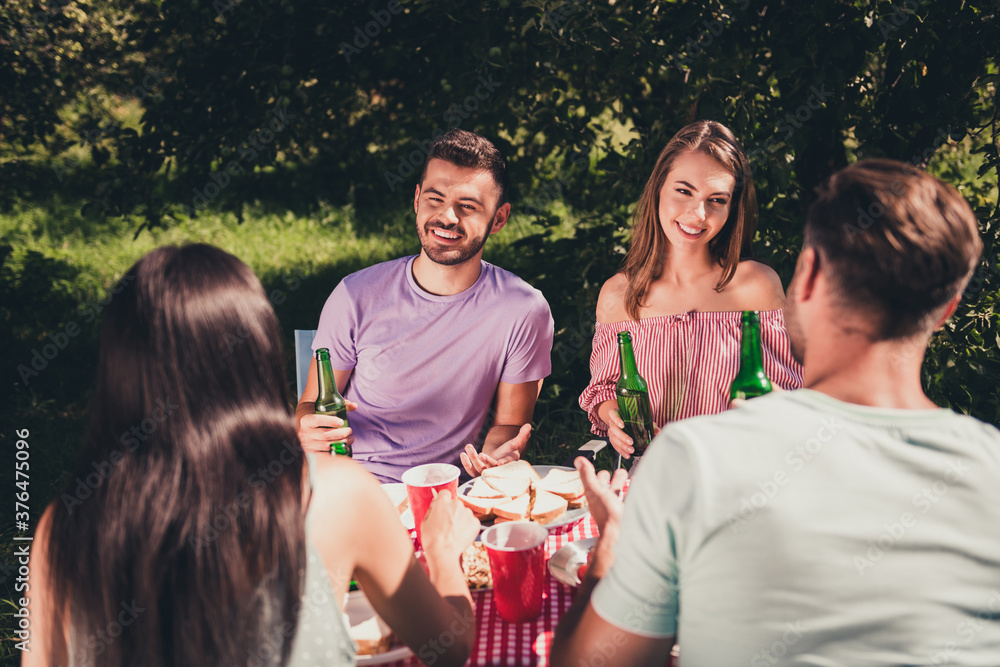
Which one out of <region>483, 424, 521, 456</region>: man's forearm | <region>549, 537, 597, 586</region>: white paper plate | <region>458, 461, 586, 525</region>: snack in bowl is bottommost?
<region>483, 424, 521, 456</region>: man's forearm

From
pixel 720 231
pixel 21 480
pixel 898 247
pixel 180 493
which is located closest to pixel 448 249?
pixel 720 231

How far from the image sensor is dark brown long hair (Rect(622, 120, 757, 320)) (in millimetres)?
2582

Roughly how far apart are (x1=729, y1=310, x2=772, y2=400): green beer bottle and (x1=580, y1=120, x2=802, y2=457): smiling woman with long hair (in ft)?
1.91

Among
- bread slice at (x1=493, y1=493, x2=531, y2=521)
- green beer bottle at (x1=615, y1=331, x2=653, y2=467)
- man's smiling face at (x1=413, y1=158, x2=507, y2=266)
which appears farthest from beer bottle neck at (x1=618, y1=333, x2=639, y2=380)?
man's smiling face at (x1=413, y1=158, x2=507, y2=266)

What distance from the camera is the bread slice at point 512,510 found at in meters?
1.85

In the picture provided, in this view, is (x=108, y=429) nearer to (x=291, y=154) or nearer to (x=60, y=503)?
(x=60, y=503)

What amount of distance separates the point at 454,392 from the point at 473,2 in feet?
7.69

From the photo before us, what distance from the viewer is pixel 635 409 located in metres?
2.38

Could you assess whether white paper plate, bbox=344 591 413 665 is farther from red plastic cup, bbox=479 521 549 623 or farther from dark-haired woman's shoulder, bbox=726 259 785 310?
dark-haired woman's shoulder, bbox=726 259 785 310

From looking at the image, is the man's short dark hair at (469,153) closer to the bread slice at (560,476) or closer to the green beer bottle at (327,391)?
the green beer bottle at (327,391)

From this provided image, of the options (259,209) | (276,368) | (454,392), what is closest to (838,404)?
(276,368)

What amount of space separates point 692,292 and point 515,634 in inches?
63.4

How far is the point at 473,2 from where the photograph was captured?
389 centimetres

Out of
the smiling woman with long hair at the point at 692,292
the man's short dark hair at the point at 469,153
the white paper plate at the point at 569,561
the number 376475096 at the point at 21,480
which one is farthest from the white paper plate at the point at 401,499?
the number 376475096 at the point at 21,480
